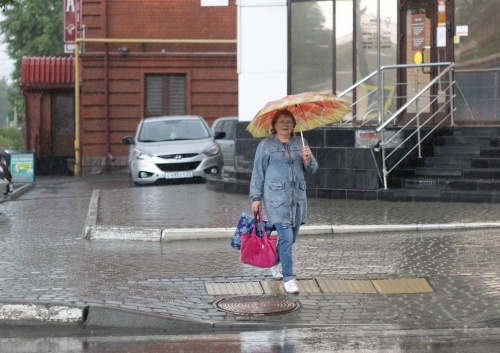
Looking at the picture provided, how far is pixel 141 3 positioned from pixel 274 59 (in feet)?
49.2

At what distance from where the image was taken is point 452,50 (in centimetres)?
2034

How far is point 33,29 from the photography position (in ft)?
204

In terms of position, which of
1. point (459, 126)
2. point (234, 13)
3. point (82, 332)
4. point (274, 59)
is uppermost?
point (234, 13)

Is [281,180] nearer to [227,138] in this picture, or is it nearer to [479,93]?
[479,93]

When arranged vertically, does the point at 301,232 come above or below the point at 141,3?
below

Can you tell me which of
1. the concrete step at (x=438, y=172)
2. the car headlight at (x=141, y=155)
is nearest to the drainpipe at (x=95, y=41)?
the car headlight at (x=141, y=155)

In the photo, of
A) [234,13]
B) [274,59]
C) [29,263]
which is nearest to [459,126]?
[274,59]

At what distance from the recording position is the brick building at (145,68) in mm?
35094

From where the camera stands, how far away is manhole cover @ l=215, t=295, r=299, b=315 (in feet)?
28.0

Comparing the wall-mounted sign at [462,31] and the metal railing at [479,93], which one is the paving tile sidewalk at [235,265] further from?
the wall-mounted sign at [462,31]

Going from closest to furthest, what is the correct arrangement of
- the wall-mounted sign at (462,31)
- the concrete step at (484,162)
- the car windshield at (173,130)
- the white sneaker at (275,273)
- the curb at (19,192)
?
the white sneaker at (275,273)
the concrete step at (484,162)
the wall-mounted sign at (462,31)
the curb at (19,192)
the car windshield at (173,130)

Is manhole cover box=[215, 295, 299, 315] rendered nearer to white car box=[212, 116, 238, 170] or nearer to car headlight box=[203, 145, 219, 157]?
car headlight box=[203, 145, 219, 157]

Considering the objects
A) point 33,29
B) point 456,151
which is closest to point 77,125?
point 456,151

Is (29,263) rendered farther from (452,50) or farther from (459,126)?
(452,50)
